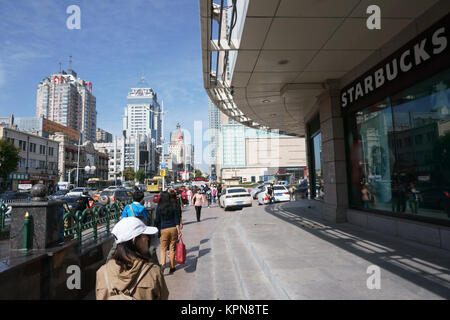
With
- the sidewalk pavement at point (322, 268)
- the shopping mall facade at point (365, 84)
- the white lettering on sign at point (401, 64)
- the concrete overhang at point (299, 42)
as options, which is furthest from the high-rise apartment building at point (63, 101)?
the sidewalk pavement at point (322, 268)

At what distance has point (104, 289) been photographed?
192cm

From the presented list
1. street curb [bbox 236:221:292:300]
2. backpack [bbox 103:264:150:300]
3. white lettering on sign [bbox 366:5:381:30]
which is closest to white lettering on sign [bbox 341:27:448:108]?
white lettering on sign [bbox 366:5:381:30]

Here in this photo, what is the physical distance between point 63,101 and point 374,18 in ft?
603

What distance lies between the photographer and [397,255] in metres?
5.18

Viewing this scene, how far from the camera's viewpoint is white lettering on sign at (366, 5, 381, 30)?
537 cm

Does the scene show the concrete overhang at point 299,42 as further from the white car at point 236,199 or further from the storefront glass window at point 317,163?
the white car at point 236,199

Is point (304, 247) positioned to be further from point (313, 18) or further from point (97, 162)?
point (97, 162)

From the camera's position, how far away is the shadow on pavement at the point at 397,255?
12.8 ft

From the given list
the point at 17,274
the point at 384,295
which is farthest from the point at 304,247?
the point at 17,274

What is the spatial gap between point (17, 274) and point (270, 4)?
610cm

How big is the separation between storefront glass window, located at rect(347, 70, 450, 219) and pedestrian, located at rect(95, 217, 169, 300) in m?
6.19

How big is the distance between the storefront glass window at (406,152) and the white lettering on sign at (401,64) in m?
0.48

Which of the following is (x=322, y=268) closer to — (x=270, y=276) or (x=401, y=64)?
(x=270, y=276)

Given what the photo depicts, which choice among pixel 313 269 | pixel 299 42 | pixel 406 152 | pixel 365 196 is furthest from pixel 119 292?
pixel 365 196
